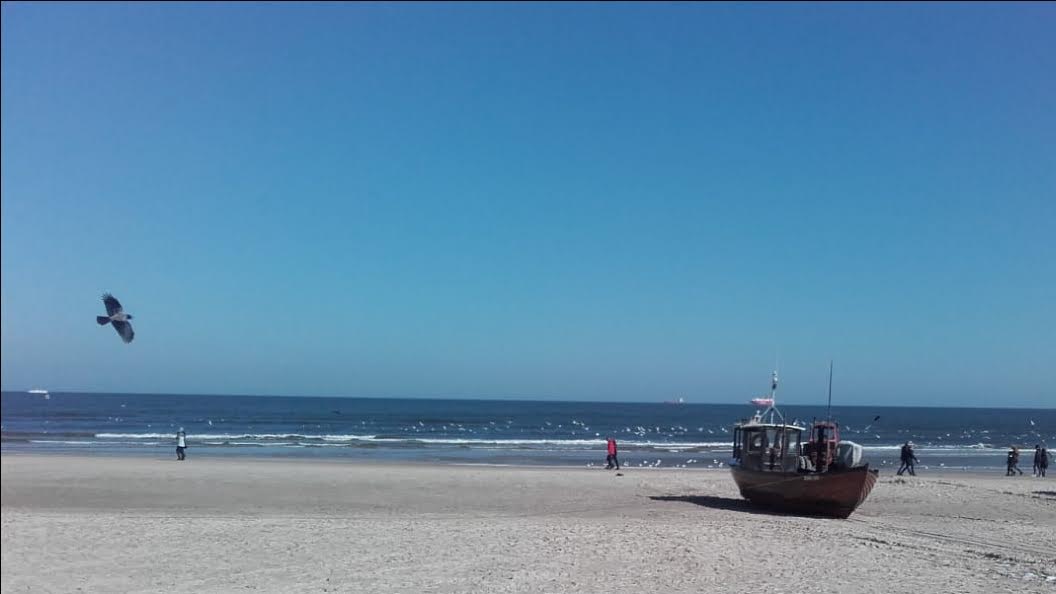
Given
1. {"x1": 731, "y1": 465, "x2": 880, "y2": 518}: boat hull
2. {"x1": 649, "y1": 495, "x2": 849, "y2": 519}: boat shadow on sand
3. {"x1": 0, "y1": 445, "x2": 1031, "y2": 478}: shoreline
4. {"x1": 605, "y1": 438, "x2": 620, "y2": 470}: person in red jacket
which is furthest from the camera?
{"x1": 0, "y1": 445, "x2": 1031, "y2": 478}: shoreline

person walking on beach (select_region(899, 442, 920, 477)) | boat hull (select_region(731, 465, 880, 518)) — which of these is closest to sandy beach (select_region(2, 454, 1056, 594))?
boat hull (select_region(731, 465, 880, 518))

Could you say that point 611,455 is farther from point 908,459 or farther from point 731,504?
point 731,504

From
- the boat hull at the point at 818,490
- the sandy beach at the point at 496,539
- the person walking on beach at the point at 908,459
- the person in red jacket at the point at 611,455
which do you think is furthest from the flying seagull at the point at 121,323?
the person walking on beach at the point at 908,459

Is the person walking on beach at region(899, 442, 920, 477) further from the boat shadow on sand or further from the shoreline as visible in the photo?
the boat shadow on sand

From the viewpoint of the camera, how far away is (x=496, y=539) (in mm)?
15180

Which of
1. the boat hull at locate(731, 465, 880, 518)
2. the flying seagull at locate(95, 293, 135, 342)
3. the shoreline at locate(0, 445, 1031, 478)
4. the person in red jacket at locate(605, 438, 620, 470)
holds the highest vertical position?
the flying seagull at locate(95, 293, 135, 342)

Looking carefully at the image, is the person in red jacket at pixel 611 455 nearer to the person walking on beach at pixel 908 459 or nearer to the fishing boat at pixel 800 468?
the person walking on beach at pixel 908 459

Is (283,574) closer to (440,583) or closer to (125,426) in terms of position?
(440,583)

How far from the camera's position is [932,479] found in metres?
31.0

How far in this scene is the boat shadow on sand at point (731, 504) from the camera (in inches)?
793

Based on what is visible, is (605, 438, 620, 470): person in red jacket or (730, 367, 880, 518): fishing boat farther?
(605, 438, 620, 470): person in red jacket

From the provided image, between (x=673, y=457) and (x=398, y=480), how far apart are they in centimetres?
2015

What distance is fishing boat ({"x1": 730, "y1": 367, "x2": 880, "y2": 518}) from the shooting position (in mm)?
19266

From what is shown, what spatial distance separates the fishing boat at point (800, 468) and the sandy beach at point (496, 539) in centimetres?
57
